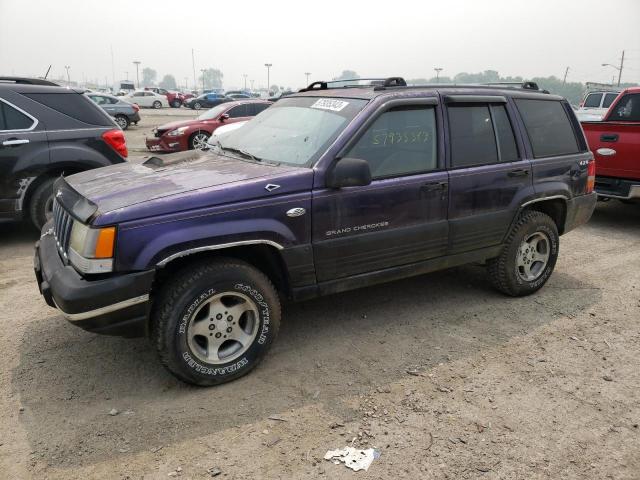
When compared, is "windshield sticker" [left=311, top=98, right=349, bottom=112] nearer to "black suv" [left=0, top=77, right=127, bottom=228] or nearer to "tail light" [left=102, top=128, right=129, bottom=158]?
"tail light" [left=102, top=128, right=129, bottom=158]

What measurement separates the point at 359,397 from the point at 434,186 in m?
1.68

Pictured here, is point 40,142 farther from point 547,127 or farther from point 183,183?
point 547,127

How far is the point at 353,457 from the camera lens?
2662mm

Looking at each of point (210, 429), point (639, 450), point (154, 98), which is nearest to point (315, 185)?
point (210, 429)

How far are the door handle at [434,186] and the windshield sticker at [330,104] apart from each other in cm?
85

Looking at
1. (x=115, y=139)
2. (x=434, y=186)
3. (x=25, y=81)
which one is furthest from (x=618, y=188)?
(x=25, y=81)

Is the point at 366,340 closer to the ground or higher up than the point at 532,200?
closer to the ground

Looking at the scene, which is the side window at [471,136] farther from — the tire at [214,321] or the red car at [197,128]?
Result: the red car at [197,128]

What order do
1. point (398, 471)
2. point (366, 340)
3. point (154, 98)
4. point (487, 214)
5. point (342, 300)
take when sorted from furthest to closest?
1. point (154, 98)
2. point (342, 300)
3. point (487, 214)
4. point (366, 340)
5. point (398, 471)

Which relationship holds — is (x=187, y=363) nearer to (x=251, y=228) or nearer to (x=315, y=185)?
(x=251, y=228)

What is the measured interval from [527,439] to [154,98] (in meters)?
44.6

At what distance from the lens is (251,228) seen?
10.3 feet

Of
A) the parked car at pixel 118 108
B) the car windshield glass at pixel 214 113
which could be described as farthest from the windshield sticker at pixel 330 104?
the parked car at pixel 118 108

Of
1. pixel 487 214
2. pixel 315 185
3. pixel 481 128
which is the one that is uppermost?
pixel 481 128
